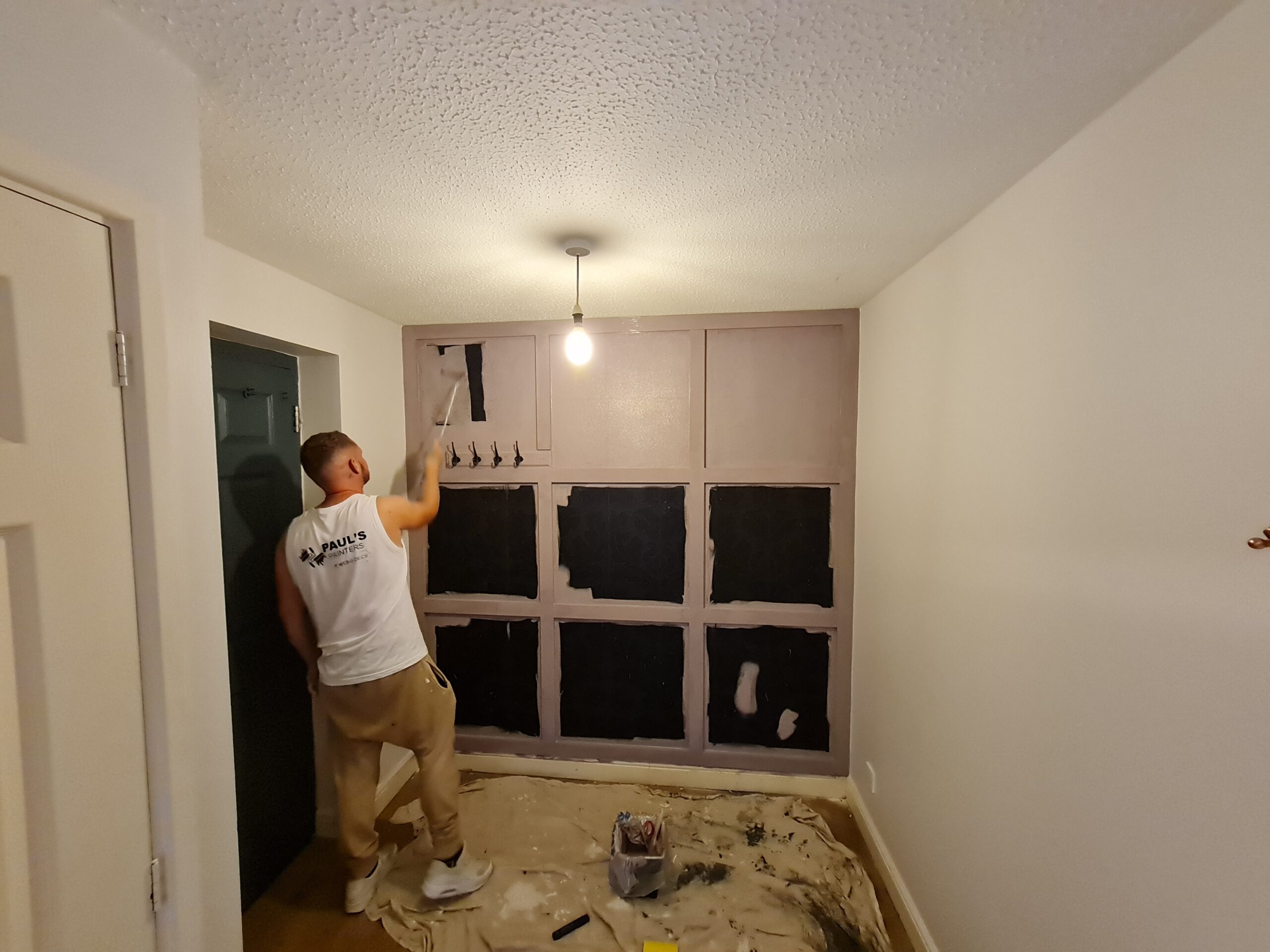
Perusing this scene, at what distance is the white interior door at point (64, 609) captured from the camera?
25.8 inches

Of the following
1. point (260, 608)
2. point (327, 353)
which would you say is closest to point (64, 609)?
point (260, 608)

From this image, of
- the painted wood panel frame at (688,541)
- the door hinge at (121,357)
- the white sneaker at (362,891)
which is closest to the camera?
the door hinge at (121,357)

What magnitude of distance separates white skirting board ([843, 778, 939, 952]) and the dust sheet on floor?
0.08m

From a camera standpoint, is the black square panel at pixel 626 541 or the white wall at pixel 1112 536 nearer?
the white wall at pixel 1112 536

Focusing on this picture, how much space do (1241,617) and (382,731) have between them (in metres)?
2.21

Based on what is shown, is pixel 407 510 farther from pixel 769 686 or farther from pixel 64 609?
pixel 769 686

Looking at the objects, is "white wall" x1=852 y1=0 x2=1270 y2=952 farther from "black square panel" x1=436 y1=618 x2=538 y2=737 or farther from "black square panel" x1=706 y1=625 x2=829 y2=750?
"black square panel" x1=436 y1=618 x2=538 y2=737

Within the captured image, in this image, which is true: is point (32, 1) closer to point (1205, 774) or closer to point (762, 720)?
point (1205, 774)

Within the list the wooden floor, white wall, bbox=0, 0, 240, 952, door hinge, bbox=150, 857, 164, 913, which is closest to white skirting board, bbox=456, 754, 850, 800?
the wooden floor

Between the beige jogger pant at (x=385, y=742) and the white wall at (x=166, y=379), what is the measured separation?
85 centimetres

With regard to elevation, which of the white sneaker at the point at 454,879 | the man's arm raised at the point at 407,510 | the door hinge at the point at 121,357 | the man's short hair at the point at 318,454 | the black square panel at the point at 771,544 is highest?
the door hinge at the point at 121,357

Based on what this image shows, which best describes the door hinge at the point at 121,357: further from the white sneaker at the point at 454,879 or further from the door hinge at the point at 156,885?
the white sneaker at the point at 454,879

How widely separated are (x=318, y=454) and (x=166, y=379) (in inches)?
39.7

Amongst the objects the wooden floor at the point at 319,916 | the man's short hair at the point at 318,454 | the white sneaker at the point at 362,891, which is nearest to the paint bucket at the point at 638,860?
the wooden floor at the point at 319,916
